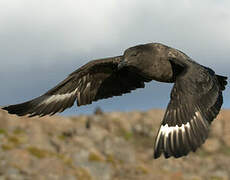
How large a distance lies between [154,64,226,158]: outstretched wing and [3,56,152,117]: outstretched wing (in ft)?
7.21

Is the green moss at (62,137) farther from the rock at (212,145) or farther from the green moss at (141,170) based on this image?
the rock at (212,145)

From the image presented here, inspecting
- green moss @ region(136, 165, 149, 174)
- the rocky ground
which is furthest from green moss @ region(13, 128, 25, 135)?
green moss @ region(136, 165, 149, 174)

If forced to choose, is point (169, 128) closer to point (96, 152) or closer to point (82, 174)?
point (82, 174)

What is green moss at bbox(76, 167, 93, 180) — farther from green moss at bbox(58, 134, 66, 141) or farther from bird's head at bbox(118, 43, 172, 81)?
bird's head at bbox(118, 43, 172, 81)

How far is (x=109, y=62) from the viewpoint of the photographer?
40.3ft

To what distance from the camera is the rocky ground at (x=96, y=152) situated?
2227 centimetres

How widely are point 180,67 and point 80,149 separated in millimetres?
14481

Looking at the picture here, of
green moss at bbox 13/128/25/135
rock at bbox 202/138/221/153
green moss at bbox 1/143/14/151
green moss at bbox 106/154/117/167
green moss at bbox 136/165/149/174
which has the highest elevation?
green moss at bbox 1/143/14/151

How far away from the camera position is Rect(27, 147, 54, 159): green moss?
2314cm

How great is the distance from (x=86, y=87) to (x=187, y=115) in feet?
10.1

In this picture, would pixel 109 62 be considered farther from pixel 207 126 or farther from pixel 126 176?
pixel 126 176

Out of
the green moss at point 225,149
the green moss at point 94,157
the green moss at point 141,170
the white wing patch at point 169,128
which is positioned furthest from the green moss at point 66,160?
the green moss at point 225,149

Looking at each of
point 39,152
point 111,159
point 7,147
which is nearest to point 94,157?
point 111,159

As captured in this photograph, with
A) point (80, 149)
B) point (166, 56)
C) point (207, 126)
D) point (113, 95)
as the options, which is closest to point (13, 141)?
point (80, 149)
